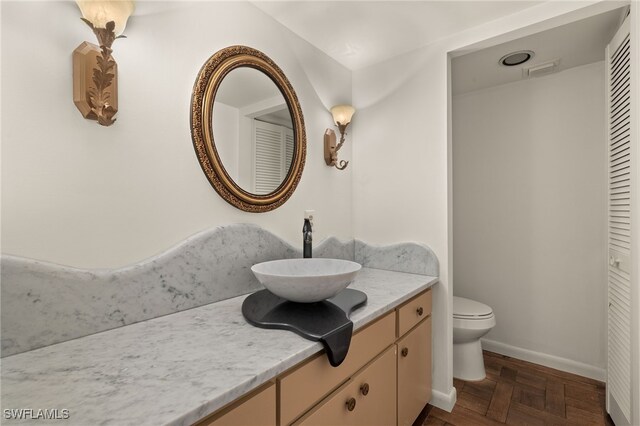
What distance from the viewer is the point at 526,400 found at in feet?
6.48

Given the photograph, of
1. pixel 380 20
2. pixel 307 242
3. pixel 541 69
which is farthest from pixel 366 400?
pixel 541 69

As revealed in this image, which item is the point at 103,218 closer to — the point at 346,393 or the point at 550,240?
the point at 346,393

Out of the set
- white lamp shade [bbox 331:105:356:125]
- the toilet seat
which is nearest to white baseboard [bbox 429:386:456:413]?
the toilet seat

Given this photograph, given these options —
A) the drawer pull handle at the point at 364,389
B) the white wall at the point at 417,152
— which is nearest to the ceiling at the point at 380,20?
the white wall at the point at 417,152

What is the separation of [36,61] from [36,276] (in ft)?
2.09

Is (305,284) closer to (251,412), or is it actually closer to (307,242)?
(251,412)

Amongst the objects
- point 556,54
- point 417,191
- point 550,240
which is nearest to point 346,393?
point 417,191

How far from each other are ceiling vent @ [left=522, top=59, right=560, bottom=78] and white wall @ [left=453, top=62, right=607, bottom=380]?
0.31ft

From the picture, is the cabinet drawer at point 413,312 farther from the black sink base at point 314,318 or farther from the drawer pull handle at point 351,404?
the drawer pull handle at point 351,404

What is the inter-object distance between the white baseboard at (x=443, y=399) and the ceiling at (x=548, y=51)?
2114 millimetres

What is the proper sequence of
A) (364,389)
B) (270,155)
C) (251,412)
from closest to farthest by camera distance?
1. (251,412)
2. (364,389)
3. (270,155)

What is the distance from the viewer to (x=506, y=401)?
1.97 meters

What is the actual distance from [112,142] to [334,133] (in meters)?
1.37

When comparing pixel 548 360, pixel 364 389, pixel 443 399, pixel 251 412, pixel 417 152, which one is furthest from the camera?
pixel 548 360
